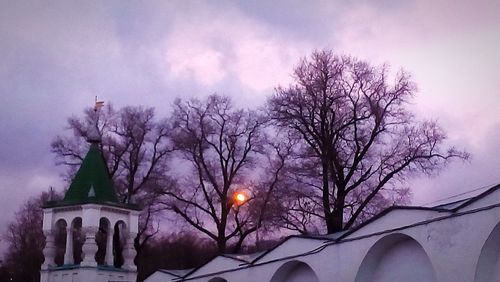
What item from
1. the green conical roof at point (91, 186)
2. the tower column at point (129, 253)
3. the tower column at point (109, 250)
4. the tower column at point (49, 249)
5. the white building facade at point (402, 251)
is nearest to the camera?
the white building facade at point (402, 251)

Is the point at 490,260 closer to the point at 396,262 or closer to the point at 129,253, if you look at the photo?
the point at 396,262

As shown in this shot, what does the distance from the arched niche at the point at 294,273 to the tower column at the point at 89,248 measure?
842cm

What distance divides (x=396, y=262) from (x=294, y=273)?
4002 millimetres

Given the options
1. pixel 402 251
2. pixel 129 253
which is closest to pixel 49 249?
pixel 129 253

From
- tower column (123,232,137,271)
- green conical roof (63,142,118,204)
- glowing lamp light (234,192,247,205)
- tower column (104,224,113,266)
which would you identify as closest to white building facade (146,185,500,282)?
tower column (123,232,137,271)

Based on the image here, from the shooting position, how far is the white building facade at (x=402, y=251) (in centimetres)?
1368

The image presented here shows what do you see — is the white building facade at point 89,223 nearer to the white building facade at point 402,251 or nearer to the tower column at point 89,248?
the tower column at point 89,248

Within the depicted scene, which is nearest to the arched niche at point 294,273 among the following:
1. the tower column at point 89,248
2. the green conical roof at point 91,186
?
the tower column at point 89,248

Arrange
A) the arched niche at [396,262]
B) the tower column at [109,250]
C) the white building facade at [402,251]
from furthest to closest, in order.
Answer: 1. the tower column at [109,250]
2. the arched niche at [396,262]
3. the white building facade at [402,251]

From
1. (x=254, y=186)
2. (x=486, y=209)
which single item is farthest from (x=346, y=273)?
(x=254, y=186)

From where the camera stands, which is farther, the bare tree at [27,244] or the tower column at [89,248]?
the bare tree at [27,244]

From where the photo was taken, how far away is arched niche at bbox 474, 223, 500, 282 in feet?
44.5

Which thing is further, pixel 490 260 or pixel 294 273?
pixel 294 273

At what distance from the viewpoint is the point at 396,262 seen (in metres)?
16.2
